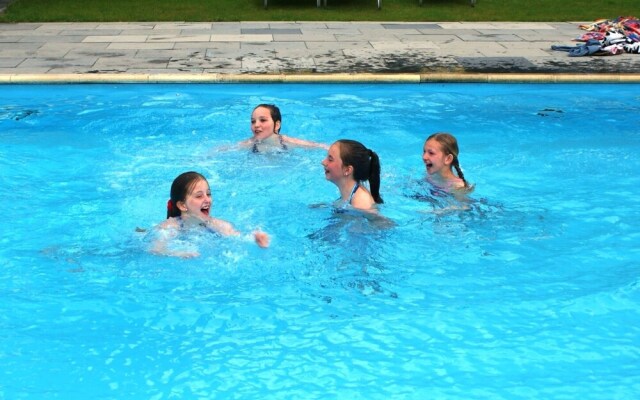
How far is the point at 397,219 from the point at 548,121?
163 inches

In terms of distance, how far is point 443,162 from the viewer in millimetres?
7488

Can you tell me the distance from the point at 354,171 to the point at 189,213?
4.40 ft

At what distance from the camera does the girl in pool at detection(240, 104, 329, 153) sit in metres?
8.84

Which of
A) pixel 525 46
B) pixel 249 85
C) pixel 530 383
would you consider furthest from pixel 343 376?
pixel 525 46

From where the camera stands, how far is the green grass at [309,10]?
17328 mm

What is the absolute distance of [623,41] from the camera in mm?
13961

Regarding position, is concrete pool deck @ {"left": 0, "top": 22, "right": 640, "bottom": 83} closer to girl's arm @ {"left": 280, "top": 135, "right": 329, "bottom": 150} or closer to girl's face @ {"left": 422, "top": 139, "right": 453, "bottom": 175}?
girl's arm @ {"left": 280, "top": 135, "right": 329, "bottom": 150}

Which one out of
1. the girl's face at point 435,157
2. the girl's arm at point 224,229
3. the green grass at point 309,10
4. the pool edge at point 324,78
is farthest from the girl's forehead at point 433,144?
the green grass at point 309,10

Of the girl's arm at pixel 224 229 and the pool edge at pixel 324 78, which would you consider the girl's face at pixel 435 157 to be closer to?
the girl's arm at pixel 224 229

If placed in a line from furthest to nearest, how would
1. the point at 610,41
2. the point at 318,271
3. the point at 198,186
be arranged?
the point at 610,41
the point at 318,271
the point at 198,186

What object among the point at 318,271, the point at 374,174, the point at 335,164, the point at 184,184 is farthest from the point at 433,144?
the point at 184,184

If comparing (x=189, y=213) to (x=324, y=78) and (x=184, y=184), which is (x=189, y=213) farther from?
(x=324, y=78)

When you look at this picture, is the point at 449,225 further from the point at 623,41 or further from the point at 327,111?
the point at 623,41

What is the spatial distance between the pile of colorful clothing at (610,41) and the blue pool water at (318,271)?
329cm
